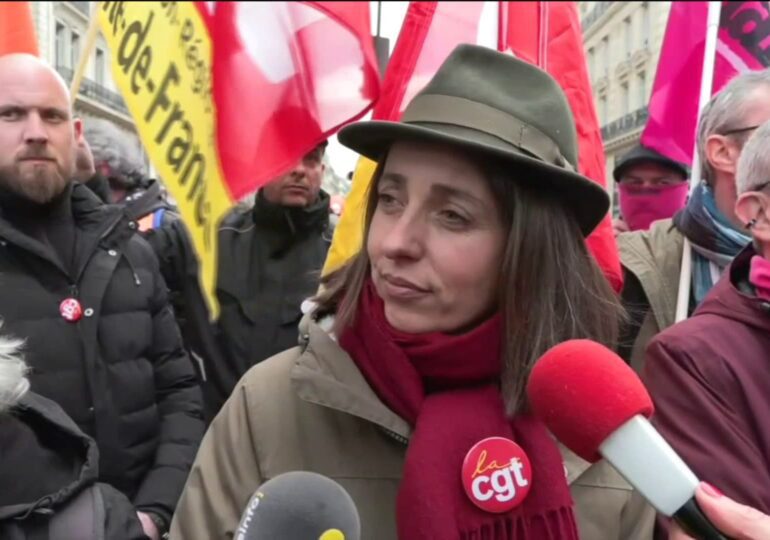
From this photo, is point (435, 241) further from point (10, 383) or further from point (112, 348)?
point (112, 348)

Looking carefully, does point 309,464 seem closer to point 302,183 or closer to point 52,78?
point 52,78

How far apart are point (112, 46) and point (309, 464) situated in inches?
108

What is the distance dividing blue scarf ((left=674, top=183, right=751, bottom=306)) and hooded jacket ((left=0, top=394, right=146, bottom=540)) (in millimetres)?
1799

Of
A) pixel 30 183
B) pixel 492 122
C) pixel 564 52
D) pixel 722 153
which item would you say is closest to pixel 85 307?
pixel 30 183

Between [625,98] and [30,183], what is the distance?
122ft

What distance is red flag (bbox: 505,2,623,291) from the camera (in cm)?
333

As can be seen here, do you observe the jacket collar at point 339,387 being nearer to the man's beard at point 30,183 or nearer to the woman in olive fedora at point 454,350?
the woman in olive fedora at point 454,350

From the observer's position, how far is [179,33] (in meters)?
3.78

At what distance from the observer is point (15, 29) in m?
3.46

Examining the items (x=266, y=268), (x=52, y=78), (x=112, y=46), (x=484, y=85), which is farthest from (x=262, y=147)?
(x=484, y=85)

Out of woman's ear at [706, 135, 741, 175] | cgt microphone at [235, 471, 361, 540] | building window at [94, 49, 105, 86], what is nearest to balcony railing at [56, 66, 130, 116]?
building window at [94, 49, 105, 86]

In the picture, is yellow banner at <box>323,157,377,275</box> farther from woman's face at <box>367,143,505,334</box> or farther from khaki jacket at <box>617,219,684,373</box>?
woman's face at <box>367,143,505,334</box>

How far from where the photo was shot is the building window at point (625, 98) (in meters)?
36.2

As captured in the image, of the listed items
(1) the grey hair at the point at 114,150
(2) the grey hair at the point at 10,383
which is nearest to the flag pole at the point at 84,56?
(1) the grey hair at the point at 114,150
